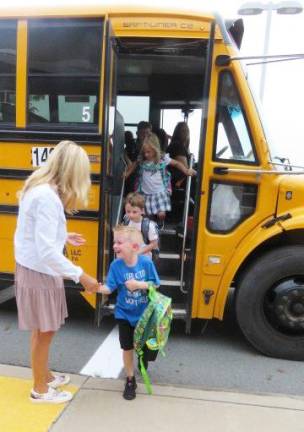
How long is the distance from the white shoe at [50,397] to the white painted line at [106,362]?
0.40m

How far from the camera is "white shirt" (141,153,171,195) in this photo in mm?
4285

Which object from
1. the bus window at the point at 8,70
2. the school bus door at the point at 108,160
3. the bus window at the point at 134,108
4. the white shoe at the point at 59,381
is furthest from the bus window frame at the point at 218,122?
the bus window at the point at 134,108

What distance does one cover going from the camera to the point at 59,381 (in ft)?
9.74

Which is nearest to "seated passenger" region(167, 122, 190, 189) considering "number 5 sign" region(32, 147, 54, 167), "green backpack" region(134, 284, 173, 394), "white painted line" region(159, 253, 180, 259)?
"white painted line" region(159, 253, 180, 259)

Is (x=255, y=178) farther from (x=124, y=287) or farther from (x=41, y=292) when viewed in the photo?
(x=41, y=292)

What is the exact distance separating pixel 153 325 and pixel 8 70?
7.78 feet

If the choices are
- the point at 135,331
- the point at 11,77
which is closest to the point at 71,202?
the point at 135,331

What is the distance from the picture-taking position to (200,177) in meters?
3.40

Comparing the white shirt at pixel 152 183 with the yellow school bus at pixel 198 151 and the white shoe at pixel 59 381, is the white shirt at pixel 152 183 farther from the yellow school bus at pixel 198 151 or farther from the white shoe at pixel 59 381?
the white shoe at pixel 59 381

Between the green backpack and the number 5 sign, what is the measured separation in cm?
154

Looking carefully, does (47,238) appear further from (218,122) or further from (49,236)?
(218,122)

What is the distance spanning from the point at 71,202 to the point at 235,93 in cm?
160

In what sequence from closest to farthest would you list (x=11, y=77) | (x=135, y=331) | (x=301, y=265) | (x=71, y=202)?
(x=71, y=202) < (x=135, y=331) < (x=301, y=265) < (x=11, y=77)

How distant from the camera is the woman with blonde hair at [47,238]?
2.39 m
